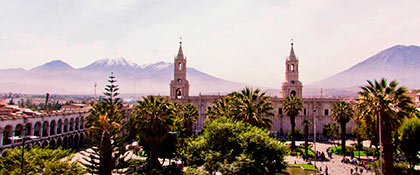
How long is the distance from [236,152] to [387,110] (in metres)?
10.4

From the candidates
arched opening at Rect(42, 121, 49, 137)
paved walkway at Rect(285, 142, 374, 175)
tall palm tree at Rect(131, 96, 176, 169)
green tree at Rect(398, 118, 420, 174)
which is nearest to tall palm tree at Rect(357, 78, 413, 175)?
green tree at Rect(398, 118, 420, 174)

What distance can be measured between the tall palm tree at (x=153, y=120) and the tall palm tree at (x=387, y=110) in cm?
1595

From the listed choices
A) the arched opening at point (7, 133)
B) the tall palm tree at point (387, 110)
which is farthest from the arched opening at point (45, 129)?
the tall palm tree at point (387, 110)

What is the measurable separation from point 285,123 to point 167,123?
149 feet

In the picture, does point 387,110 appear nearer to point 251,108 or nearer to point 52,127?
point 251,108

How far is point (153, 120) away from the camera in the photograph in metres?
25.3

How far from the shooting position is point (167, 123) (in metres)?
26.3

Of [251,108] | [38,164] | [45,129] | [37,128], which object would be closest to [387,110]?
[251,108]

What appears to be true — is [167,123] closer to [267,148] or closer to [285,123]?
[267,148]

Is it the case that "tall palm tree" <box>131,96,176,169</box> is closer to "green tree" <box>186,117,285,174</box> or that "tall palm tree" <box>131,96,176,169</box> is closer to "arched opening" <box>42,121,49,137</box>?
"green tree" <box>186,117,285,174</box>

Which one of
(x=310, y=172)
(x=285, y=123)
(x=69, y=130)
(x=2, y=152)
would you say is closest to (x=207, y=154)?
(x=310, y=172)

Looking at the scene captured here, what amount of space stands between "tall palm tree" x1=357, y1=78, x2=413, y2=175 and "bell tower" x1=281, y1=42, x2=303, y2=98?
1823 inches

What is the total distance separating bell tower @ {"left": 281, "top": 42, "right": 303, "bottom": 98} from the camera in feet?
217

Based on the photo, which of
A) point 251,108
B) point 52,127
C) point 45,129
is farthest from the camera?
point 52,127
